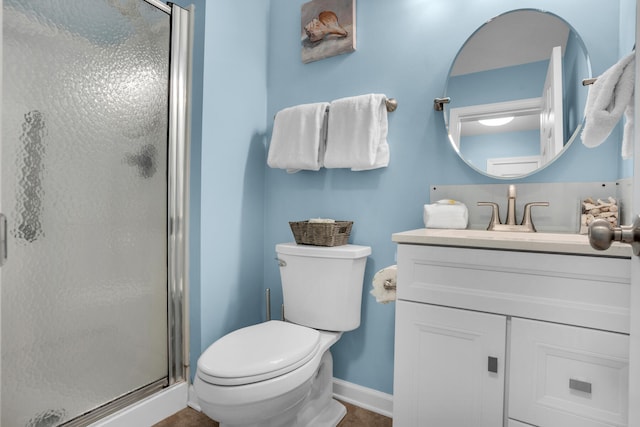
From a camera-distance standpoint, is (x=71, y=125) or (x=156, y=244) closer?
(x=71, y=125)

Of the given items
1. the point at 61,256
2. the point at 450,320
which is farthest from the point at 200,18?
the point at 450,320

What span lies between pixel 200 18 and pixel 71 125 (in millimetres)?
792

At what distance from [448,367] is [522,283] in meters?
0.33

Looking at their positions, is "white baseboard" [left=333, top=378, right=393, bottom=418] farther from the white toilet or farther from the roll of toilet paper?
the roll of toilet paper

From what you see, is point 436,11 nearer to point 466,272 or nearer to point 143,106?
point 466,272

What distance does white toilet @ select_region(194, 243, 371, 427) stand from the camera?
1068 mm

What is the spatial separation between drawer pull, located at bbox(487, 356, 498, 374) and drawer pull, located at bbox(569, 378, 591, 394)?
164mm

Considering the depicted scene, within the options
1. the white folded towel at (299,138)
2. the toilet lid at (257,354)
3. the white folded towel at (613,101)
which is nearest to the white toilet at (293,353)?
the toilet lid at (257,354)

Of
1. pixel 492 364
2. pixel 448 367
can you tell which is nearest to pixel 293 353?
pixel 448 367

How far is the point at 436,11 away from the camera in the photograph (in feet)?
4.88

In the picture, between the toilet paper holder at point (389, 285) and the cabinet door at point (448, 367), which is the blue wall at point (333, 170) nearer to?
the toilet paper holder at point (389, 285)

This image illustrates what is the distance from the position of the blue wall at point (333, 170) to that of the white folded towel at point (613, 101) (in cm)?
47

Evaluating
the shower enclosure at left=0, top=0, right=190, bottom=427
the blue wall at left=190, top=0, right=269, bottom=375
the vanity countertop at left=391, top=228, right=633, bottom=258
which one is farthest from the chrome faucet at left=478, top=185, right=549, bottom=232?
the shower enclosure at left=0, top=0, right=190, bottom=427

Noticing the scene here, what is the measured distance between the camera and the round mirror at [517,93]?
125 centimetres
